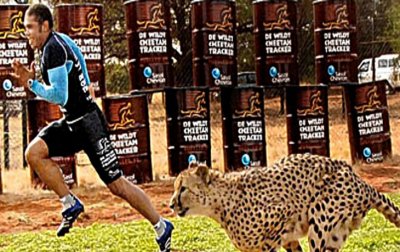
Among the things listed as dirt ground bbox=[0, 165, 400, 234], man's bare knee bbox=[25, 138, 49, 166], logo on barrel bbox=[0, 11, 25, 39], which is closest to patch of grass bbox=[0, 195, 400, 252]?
dirt ground bbox=[0, 165, 400, 234]

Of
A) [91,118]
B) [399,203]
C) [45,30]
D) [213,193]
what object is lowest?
[399,203]

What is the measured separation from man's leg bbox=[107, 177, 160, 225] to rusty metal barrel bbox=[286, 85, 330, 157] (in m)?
6.67

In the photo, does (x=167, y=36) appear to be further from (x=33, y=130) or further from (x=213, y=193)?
(x=213, y=193)

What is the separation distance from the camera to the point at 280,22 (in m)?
13.1

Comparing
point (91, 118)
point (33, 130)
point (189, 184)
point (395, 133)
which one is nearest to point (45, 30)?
point (91, 118)

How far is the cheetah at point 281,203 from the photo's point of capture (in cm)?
566

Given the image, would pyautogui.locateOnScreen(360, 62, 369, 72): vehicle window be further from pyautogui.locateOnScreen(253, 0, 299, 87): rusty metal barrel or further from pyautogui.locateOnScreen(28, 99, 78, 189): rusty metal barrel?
pyautogui.locateOnScreen(28, 99, 78, 189): rusty metal barrel

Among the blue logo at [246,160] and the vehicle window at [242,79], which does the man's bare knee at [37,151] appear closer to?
the blue logo at [246,160]

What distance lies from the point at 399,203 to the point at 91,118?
4.92 meters

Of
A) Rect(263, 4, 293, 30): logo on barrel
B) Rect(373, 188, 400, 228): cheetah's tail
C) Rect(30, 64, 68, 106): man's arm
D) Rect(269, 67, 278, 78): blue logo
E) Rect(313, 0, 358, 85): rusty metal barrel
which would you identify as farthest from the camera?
Rect(313, 0, 358, 85): rusty metal barrel

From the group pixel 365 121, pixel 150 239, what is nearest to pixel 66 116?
pixel 150 239

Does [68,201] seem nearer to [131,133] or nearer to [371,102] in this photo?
[131,133]

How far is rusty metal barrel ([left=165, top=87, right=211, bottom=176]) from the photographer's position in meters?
12.4

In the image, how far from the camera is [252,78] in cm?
2184
